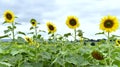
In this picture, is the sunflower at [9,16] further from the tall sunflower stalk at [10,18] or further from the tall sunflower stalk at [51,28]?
the tall sunflower stalk at [51,28]

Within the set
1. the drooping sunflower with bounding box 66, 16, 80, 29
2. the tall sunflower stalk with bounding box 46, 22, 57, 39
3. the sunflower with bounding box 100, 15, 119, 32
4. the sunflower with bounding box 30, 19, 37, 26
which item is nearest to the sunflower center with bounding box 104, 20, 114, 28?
the sunflower with bounding box 100, 15, 119, 32

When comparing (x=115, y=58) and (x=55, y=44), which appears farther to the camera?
(x=55, y=44)

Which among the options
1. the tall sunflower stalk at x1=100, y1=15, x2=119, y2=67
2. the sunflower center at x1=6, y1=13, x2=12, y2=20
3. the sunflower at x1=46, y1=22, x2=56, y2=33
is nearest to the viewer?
the tall sunflower stalk at x1=100, y1=15, x2=119, y2=67

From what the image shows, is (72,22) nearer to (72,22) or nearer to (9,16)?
(72,22)

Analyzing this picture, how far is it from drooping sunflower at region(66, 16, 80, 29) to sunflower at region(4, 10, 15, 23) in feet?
3.53

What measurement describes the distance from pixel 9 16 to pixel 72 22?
1.31 m

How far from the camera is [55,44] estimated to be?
629cm

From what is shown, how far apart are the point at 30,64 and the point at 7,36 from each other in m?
0.63

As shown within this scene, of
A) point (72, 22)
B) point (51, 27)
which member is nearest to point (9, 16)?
point (51, 27)

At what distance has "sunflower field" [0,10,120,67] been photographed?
5.35m

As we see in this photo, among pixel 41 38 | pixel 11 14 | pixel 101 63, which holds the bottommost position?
pixel 101 63

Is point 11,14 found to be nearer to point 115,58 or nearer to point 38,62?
point 38,62

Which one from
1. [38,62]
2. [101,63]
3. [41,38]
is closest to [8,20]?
[41,38]

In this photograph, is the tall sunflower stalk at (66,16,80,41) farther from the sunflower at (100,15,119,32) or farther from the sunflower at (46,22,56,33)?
the sunflower at (100,15,119,32)
